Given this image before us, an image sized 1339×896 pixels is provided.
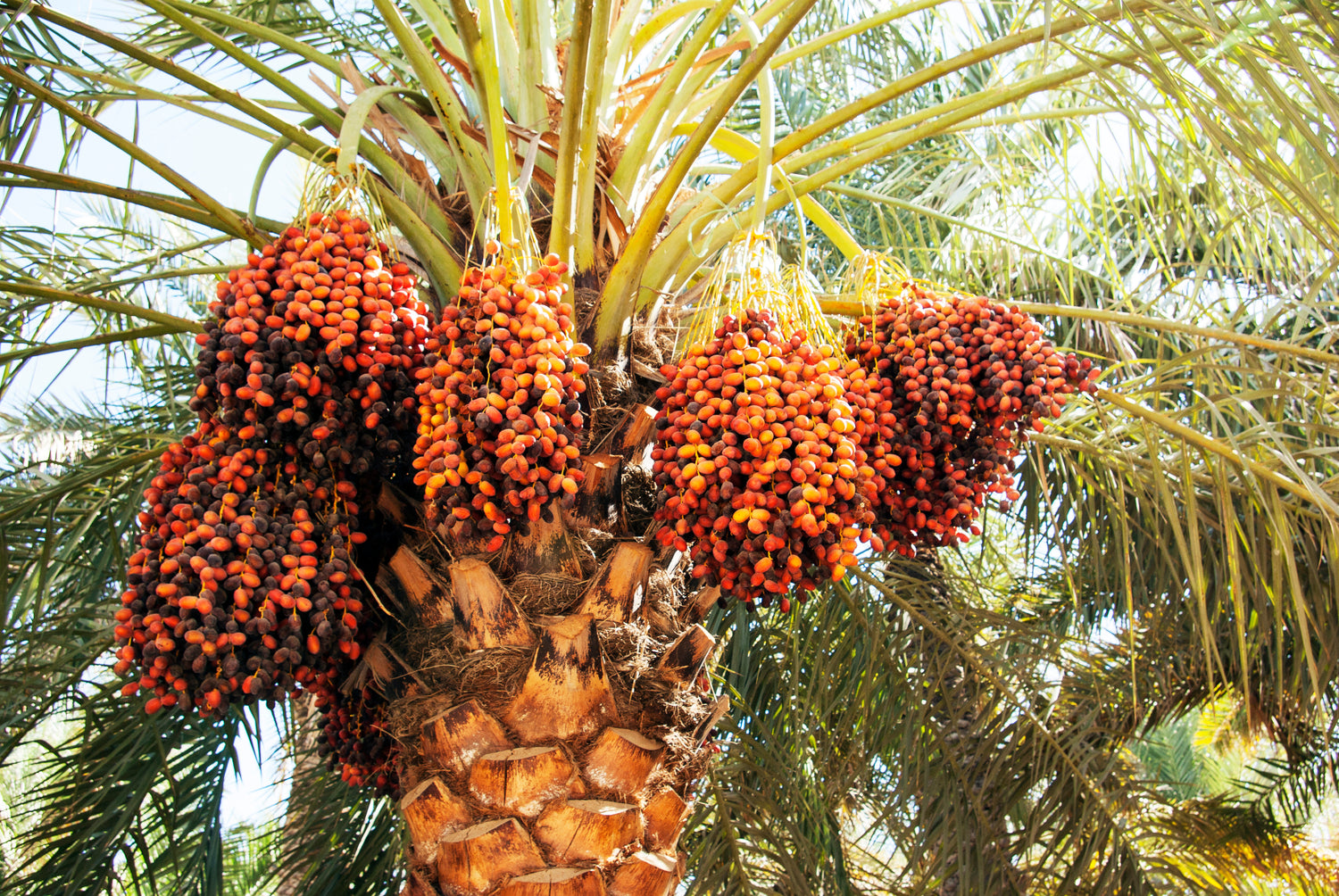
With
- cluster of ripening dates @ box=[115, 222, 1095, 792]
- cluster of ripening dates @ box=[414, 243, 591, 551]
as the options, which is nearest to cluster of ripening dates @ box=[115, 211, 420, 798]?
cluster of ripening dates @ box=[115, 222, 1095, 792]

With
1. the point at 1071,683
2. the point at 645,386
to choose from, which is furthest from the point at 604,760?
the point at 1071,683

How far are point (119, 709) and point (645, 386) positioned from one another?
5.60 ft

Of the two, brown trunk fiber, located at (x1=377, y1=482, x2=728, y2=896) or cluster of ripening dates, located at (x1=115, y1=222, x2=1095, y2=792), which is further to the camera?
brown trunk fiber, located at (x1=377, y1=482, x2=728, y2=896)

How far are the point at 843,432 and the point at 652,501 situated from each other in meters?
0.54

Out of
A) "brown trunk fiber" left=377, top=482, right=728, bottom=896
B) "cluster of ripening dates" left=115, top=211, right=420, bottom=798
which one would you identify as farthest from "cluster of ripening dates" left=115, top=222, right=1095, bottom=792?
"brown trunk fiber" left=377, top=482, right=728, bottom=896

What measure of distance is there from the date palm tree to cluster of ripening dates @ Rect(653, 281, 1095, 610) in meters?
0.28

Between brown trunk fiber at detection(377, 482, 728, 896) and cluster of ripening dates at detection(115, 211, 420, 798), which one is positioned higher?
cluster of ripening dates at detection(115, 211, 420, 798)

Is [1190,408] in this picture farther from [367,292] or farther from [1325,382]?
[367,292]

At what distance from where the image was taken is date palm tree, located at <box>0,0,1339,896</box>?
6.02 feet

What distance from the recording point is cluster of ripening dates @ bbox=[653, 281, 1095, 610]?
1581 millimetres

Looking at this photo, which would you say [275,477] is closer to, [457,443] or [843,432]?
[457,443]

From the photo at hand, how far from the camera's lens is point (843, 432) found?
1.63m

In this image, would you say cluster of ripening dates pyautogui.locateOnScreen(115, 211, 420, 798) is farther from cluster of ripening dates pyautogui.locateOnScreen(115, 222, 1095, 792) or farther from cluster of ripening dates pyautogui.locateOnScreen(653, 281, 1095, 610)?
cluster of ripening dates pyautogui.locateOnScreen(653, 281, 1095, 610)

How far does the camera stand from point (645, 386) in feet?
7.15
